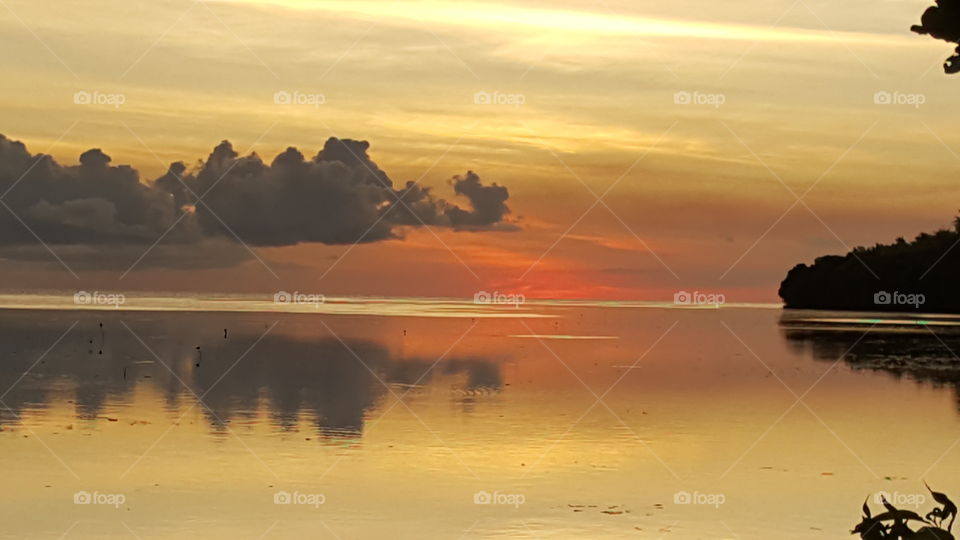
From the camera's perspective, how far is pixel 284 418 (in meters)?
26.4

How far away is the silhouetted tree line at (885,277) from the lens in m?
139

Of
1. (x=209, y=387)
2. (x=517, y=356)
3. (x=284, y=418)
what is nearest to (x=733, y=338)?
(x=517, y=356)

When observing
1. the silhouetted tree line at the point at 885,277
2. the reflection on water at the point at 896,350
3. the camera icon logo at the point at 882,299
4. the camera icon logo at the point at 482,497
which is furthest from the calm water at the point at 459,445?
the camera icon logo at the point at 882,299

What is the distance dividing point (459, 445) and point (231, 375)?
17.0m

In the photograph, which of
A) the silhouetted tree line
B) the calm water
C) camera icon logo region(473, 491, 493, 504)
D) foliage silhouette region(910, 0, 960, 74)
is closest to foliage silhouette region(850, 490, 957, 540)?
foliage silhouette region(910, 0, 960, 74)

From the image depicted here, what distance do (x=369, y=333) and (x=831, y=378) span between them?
1345 inches

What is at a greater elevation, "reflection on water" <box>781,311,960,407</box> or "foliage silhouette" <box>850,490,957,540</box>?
"reflection on water" <box>781,311,960,407</box>

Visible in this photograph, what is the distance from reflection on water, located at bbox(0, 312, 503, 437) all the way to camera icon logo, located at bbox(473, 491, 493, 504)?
21.6ft

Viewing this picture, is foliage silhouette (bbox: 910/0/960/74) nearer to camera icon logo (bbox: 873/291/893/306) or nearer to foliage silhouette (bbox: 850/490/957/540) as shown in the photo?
foliage silhouette (bbox: 850/490/957/540)

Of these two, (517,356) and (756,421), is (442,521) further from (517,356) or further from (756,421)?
(517,356)

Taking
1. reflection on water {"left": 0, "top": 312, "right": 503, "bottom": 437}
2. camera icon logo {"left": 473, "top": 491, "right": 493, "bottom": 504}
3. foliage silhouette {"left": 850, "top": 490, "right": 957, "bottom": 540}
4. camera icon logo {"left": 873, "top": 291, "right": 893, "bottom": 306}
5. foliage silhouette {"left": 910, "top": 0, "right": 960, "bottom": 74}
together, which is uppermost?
camera icon logo {"left": 873, "top": 291, "right": 893, "bottom": 306}

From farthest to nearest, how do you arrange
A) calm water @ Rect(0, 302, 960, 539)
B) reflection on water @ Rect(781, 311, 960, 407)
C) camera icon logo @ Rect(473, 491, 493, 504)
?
reflection on water @ Rect(781, 311, 960, 407) < camera icon logo @ Rect(473, 491, 493, 504) < calm water @ Rect(0, 302, 960, 539)

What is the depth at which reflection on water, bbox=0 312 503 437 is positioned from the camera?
28047 mm

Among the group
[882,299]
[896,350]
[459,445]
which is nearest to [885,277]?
[882,299]
